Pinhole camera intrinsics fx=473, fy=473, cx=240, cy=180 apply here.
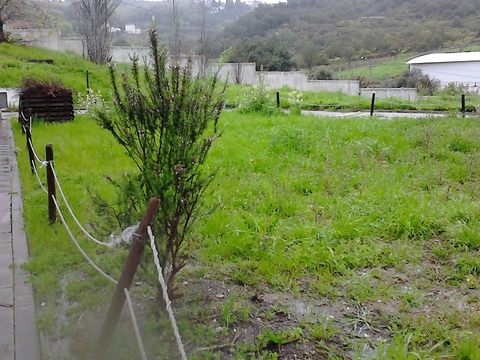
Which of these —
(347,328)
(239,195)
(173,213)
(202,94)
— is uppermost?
(202,94)

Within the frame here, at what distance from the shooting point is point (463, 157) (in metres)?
7.56

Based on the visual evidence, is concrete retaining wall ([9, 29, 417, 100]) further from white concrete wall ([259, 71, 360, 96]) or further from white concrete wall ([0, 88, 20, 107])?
white concrete wall ([0, 88, 20, 107])

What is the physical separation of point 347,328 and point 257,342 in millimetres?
649

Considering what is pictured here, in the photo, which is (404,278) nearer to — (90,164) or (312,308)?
(312,308)

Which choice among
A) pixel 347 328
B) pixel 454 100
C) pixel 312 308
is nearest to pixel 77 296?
pixel 312 308

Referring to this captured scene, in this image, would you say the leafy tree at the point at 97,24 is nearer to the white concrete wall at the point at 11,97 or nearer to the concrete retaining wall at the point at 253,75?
the concrete retaining wall at the point at 253,75

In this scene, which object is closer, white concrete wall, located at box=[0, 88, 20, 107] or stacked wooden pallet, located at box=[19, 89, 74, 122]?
stacked wooden pallet, located at box=[19, 89, 74, 122]

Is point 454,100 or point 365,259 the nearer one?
point 365,259

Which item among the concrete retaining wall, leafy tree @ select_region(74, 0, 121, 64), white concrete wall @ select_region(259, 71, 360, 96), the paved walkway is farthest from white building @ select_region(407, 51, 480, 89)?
the paved walkway

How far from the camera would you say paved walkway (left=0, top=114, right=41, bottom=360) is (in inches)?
116

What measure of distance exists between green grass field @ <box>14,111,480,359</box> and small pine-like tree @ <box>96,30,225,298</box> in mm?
592

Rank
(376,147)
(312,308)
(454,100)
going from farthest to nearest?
(454,100) → (376,147) → (312,308)

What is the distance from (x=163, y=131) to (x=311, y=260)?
189 centimetres

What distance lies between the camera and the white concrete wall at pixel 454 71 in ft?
117
